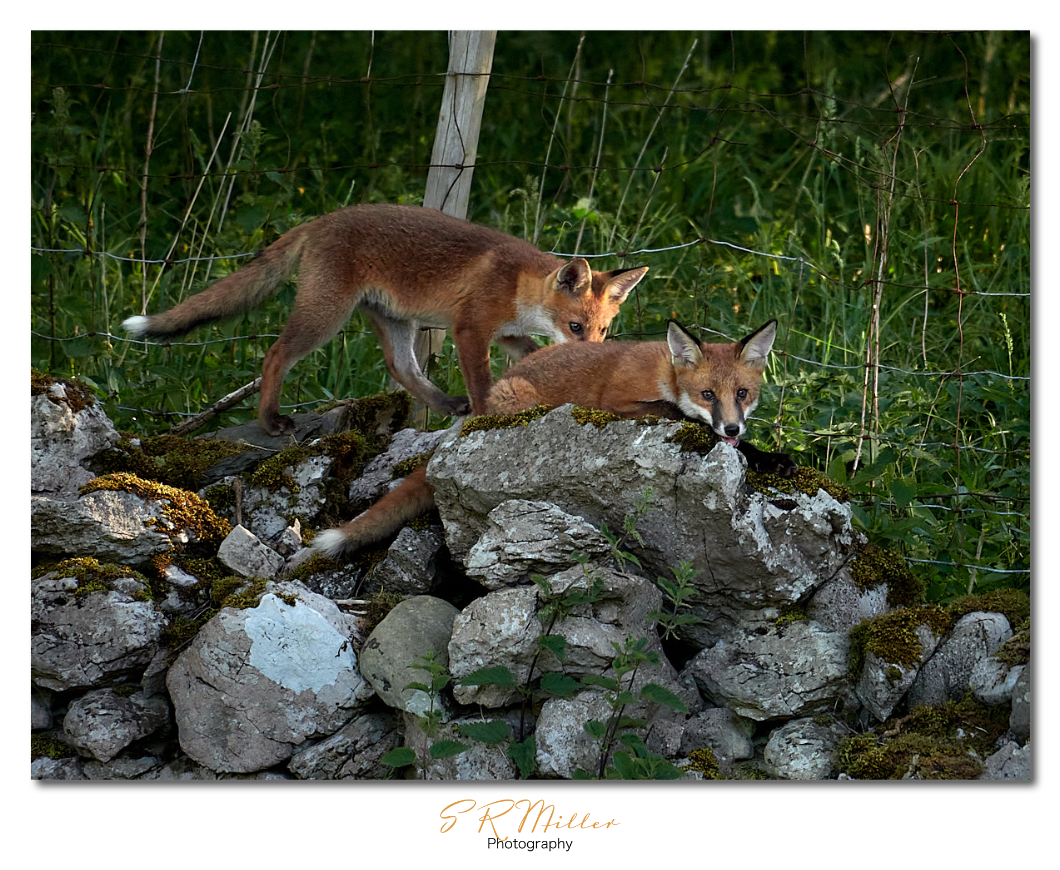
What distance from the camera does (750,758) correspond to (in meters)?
3.10

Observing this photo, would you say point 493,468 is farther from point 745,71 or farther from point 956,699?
point 745,71

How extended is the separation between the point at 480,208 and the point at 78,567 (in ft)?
12.8

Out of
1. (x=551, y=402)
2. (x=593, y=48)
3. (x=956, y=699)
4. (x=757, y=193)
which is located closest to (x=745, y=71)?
(x=593, y=48)

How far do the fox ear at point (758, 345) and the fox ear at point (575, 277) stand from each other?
0.91 meters

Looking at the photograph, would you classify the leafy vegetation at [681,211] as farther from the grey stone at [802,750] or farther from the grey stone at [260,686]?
the grey stone at [260,686]

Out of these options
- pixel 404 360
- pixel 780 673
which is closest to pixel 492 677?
pixel 780 673

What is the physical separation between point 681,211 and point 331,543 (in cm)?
372

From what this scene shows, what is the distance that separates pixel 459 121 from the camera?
4.31 metres

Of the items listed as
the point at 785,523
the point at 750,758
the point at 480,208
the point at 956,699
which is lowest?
the point at 750,758

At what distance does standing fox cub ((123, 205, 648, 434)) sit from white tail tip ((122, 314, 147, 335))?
57mm

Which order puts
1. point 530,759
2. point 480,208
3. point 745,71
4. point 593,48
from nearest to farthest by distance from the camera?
1. point 530,759
2. point 480,208
3. point 745,71
4. point 593,48

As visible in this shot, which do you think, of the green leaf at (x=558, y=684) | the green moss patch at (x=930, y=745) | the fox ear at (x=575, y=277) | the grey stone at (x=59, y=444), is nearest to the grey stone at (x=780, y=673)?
the green moss patch at (x=930, y=745)

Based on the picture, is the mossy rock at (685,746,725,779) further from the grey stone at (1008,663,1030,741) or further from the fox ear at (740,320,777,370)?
the fox ear at (740,320,777,370)

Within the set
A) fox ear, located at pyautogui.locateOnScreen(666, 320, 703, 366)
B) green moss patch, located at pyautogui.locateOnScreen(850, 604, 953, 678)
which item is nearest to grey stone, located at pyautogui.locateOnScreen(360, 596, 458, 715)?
fox ear, located at pyautogui.locateOnScreen(666, 320, 703, 366)
